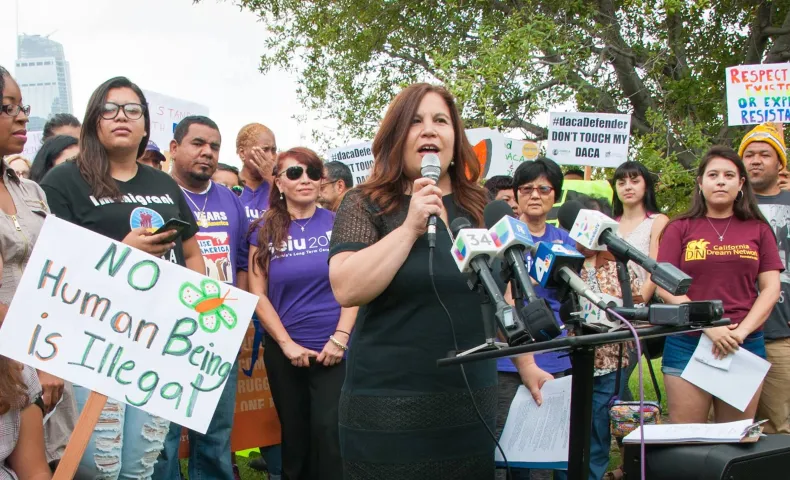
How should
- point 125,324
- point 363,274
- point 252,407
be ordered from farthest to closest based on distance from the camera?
point 252,407 → point 125,324 → point 363,274

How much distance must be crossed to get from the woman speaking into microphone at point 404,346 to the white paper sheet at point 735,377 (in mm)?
2415

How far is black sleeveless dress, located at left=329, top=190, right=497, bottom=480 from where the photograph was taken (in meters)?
2.53

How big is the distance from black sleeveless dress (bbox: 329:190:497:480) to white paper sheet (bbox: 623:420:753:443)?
2.25 feet

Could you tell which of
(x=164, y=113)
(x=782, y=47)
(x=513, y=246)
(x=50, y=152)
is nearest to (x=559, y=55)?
(x=782, y=47)

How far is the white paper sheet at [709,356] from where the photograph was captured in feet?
15.1

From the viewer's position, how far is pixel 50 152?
16.2ft

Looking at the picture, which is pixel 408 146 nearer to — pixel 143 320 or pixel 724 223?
pixel 143 320

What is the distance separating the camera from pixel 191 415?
272 centimetres

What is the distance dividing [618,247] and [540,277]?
→ 0.24 metres

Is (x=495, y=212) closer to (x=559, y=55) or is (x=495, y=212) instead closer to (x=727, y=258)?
(x=727, y=258)

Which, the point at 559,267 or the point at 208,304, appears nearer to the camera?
the point at 559,267

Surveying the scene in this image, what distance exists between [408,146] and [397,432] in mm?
967

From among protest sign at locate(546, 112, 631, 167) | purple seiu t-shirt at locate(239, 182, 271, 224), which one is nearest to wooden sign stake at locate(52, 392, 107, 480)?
purple seiu t-shirt at locate(239, 182, 271, 224)

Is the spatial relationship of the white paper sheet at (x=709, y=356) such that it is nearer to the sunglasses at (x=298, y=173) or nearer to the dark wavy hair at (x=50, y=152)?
the sunglasses at (x=298, y=173)
